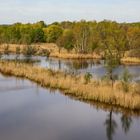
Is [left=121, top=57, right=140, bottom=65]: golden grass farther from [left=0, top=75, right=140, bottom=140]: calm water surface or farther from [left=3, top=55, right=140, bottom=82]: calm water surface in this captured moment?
[left=0, top=75, right=140, bottom=140]: calm water surface

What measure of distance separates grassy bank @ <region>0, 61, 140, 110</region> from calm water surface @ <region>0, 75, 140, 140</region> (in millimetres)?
641

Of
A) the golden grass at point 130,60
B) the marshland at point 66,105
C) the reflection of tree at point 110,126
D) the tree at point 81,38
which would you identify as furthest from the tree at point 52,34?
the reflection of tree at point 110,126

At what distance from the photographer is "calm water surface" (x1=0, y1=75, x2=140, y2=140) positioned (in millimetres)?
12922

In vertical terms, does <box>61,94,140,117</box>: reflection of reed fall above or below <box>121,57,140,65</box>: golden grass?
below

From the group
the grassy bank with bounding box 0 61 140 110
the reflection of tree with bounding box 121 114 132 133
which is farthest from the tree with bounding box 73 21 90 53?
the reflection of tree with bounding box 121 114 132 133

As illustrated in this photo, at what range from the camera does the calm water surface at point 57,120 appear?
1292cm

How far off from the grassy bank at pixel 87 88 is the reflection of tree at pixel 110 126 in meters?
1.08

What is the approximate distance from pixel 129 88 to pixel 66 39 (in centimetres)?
3483

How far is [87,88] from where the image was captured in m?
18.5

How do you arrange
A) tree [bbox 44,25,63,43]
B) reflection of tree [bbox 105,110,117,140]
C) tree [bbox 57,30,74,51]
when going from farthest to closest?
tree [bbox 44,25,63,43] → tree [bbox 57,30,74,51] → reflection of tree [bbox 105,110,117,140]

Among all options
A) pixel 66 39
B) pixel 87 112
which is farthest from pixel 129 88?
pixel 66 39

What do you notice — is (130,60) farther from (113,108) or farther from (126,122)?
(126,122)

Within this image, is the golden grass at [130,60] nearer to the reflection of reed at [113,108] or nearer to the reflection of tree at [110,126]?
the reflection of reed at [113,108]

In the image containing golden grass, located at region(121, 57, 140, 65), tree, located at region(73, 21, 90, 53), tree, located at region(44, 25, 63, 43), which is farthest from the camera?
tree, located at region(44, 25, 63, 43)
